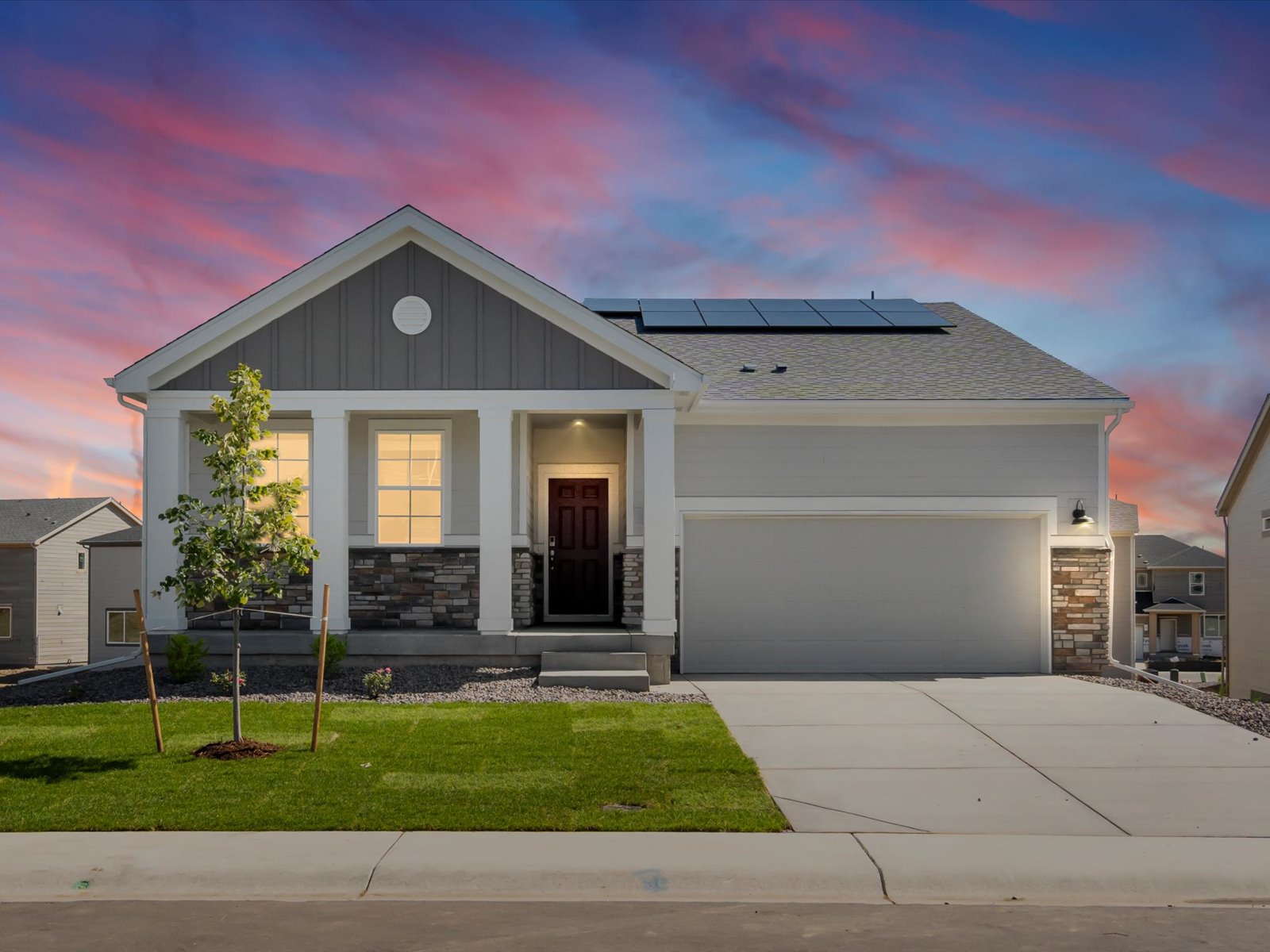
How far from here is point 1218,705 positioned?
1214 centimetres

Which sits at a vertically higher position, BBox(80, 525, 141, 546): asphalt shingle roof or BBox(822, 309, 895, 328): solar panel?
BBox(822, 309, 895, 328): solar panel

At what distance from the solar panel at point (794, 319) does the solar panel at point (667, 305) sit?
147 centimetres

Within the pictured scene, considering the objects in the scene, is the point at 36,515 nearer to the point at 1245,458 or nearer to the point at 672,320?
the point at 672,320

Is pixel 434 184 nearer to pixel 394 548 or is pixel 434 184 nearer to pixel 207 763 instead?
pixel 394 548

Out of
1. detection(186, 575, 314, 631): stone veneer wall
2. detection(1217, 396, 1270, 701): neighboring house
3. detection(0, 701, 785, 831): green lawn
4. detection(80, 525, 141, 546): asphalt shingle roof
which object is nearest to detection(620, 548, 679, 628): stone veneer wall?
detection(0, 701, 785, 831): green lawn

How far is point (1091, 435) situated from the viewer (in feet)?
51.3

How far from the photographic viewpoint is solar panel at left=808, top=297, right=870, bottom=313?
20.3 meters

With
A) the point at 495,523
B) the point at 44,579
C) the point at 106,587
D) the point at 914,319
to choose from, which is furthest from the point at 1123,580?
the point at 44,579

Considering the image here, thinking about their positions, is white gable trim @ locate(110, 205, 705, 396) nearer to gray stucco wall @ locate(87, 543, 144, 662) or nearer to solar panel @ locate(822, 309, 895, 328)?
solar panel @ locate(822, 309, 895, 328)

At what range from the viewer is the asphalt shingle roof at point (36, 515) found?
3641 centimetres

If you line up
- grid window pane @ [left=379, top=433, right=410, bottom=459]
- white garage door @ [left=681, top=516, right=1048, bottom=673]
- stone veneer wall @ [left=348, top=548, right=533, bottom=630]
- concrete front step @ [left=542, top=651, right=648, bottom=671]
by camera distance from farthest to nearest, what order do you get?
white garage door @ [left=681, top=516, right=1048, bottom=673] → grid window pane @ [left=379, top=433, right=410, bottom=459] → stone veneer wall @ [left=348, top=548, right=533, bottom=630] → concrete front step @ [left=542, top=651, right=648, bottom=671]

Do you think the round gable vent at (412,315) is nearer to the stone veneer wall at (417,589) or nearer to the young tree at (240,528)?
the stone veneer wall at (417,589)

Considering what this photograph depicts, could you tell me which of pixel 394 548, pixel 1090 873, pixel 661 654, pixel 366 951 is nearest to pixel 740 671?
pixel 661 654

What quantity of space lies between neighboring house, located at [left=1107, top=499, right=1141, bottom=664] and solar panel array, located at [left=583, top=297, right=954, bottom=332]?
4.68m
